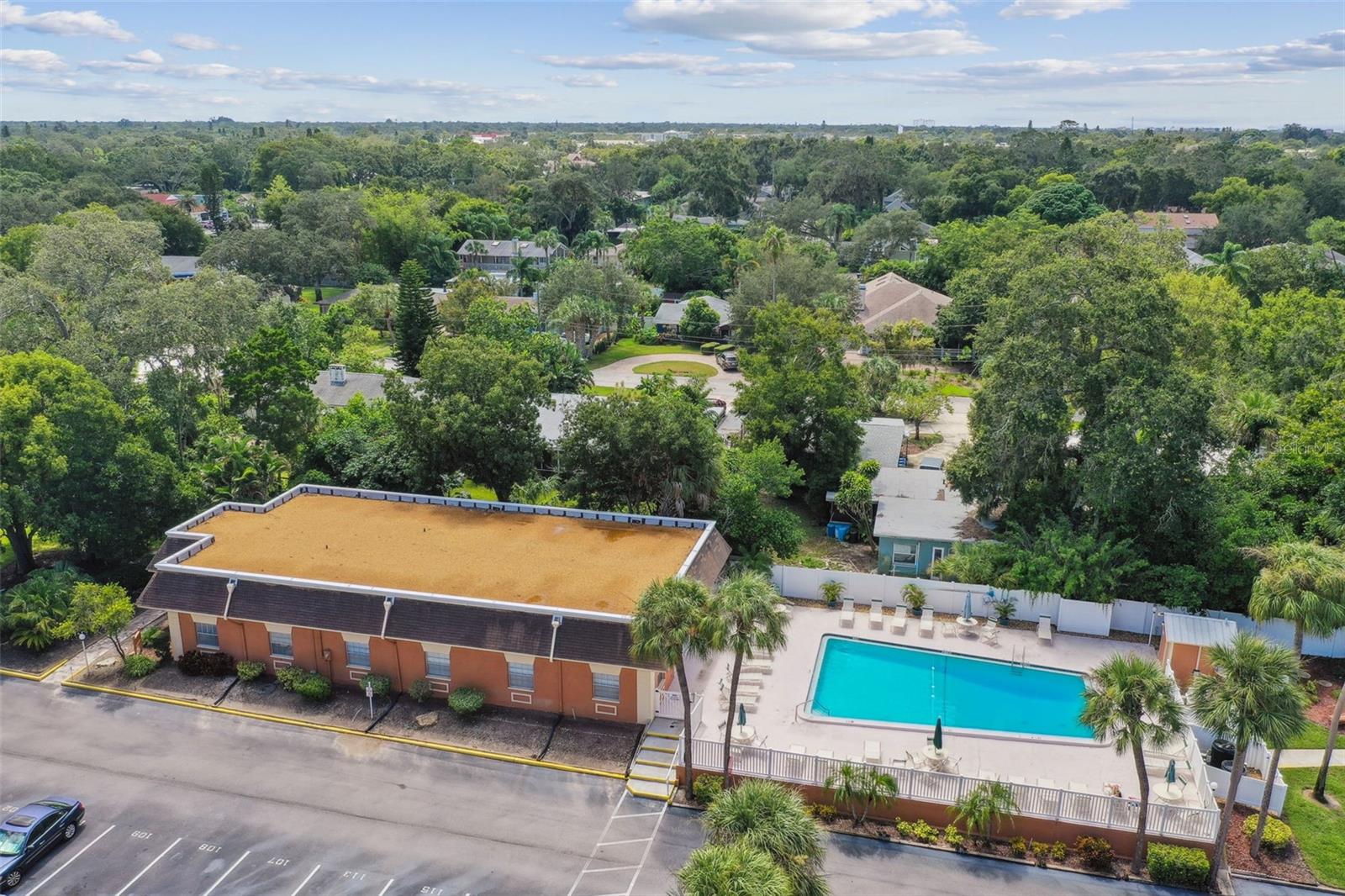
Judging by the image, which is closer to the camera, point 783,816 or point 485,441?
point 783,816

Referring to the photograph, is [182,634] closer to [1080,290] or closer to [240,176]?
[1080,290]

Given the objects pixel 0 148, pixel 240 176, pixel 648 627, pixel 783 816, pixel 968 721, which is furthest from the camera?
pixel 240 176

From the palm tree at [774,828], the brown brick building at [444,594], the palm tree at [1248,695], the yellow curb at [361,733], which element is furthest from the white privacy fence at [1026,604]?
the palm tree at [774,828]

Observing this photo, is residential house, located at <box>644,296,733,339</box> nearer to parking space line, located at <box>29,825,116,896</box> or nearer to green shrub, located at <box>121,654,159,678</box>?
green shrub, located at <box>121,654,159,678</box>

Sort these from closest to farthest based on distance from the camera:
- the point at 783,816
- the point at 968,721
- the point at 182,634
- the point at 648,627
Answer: the point at 783,816 → the point at 648,627 → the point at 968,721 → the point at 182,634

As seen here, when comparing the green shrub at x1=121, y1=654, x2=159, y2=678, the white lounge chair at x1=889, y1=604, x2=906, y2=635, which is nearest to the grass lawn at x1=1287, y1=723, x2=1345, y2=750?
the white lounge chair at x1=889, y1=604, x2=906, y2=635

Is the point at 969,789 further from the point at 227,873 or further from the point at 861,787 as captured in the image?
the point at 227,873

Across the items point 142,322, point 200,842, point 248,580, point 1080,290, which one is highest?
point 1080,290

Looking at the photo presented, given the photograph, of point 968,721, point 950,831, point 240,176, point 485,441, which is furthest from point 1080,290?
point 240,176
